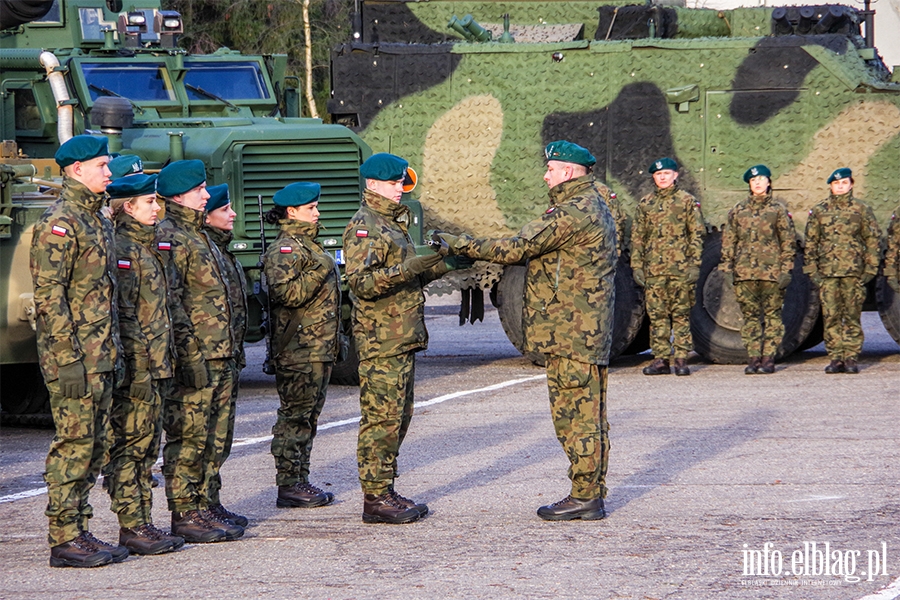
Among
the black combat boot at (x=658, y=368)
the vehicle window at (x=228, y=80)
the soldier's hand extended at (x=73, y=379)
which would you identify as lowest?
the black combat boot at (x=658, y=368)

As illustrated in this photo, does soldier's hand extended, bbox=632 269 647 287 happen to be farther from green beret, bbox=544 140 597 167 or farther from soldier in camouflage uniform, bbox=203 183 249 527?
soldier in camouflage uniform, bbox=203 183 249 527

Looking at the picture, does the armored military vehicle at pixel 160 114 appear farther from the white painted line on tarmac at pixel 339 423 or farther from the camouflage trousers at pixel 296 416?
the camouflage trousers at pixel 296 416

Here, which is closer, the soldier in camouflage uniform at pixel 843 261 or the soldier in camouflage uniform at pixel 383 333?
the soldier in camouflage uniform at pixel 383 333

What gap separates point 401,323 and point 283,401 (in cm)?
81

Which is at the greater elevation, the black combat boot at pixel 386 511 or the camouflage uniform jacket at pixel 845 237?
the camouflage uniform jacket at pixel 845 237

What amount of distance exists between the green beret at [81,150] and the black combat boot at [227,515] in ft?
5.61

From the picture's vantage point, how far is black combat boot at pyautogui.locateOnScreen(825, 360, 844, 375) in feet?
39.8

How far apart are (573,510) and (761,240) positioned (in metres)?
5.89

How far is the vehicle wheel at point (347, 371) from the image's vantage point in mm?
11836

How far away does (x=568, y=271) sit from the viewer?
6977 mm

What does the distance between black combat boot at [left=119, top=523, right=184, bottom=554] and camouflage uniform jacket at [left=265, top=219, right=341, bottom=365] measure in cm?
127

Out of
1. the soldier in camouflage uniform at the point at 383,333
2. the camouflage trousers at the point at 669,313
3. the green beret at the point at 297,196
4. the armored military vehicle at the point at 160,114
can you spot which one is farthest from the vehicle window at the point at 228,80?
the soldier in camouflage uniform at the point at 383,333

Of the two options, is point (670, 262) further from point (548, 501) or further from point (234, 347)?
point (234, 347)

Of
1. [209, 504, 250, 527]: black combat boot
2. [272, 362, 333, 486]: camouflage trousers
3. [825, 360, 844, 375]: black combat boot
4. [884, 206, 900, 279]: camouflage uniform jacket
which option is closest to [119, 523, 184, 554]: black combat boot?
[209, 504, 250, 527]: black combat boot
